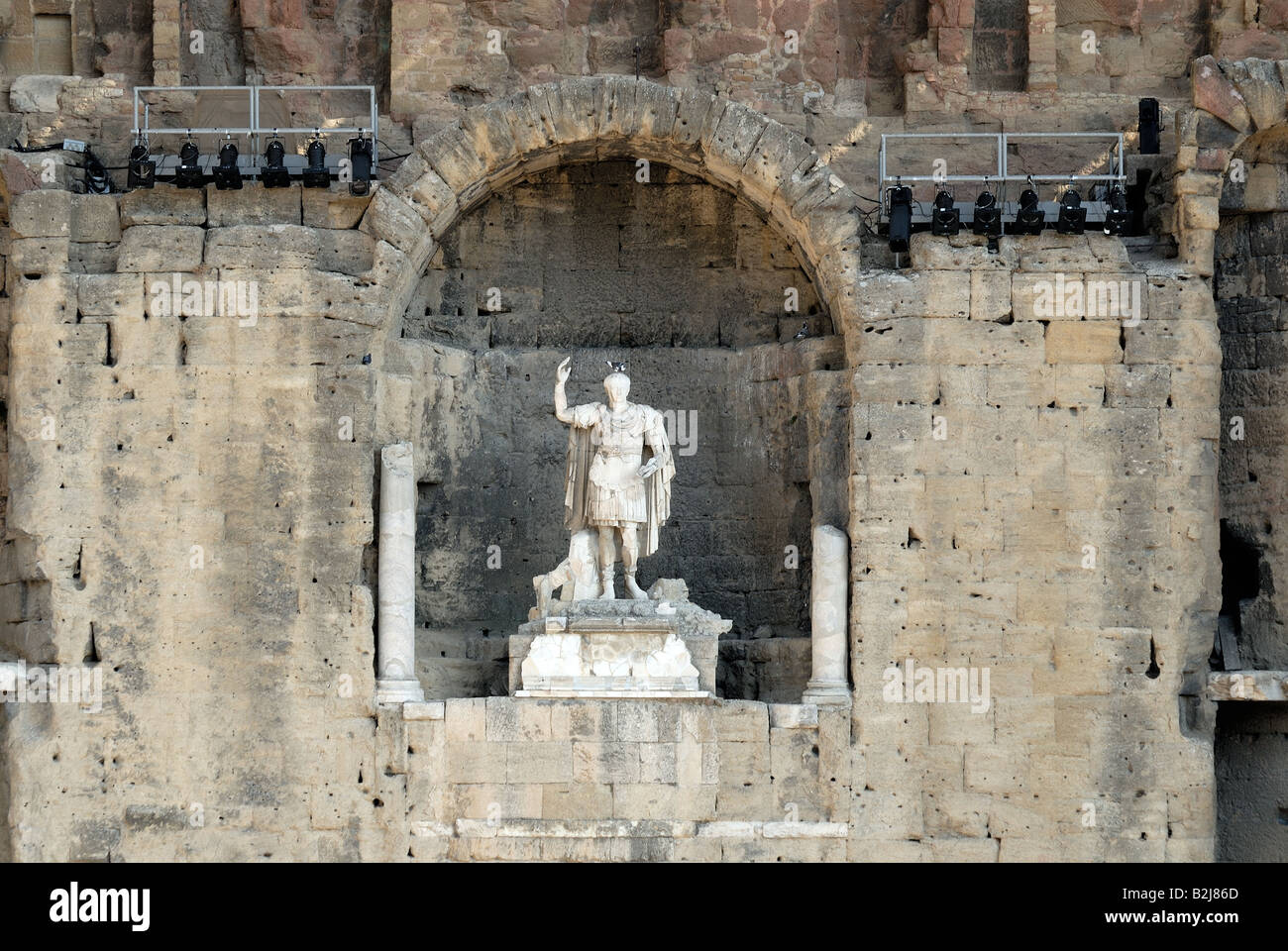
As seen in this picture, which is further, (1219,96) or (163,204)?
(163,204)

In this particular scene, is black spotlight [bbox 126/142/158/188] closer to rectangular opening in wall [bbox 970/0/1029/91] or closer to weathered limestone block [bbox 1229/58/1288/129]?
rectangular opening in wall [bbox 970/0/1029/91]

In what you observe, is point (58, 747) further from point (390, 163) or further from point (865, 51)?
point (865, 51)

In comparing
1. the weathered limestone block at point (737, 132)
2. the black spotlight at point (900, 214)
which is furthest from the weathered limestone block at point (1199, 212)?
the weathered limestone block at point (737, 132)

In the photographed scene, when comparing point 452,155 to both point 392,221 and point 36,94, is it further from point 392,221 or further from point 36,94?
point 36,94

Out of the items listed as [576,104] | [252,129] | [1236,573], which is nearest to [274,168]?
[252,129]

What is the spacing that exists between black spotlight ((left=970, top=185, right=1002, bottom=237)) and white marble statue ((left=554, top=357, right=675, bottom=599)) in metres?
3.13

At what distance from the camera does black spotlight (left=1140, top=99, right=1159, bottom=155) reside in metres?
18.3

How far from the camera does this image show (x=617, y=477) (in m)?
17.3

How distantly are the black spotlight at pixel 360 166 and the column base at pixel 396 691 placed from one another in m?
4.16

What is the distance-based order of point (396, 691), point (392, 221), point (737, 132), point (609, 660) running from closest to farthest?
point (609, 660), point (396, 691), point (392, 221), point (737, 132)

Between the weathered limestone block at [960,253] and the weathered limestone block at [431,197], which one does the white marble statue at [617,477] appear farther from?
the weathered limestone block at [960,253]

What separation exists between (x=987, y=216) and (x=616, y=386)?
11.2 ft

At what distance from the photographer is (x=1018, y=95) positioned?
62.5ft

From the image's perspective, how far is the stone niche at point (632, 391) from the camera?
18.4 meters
